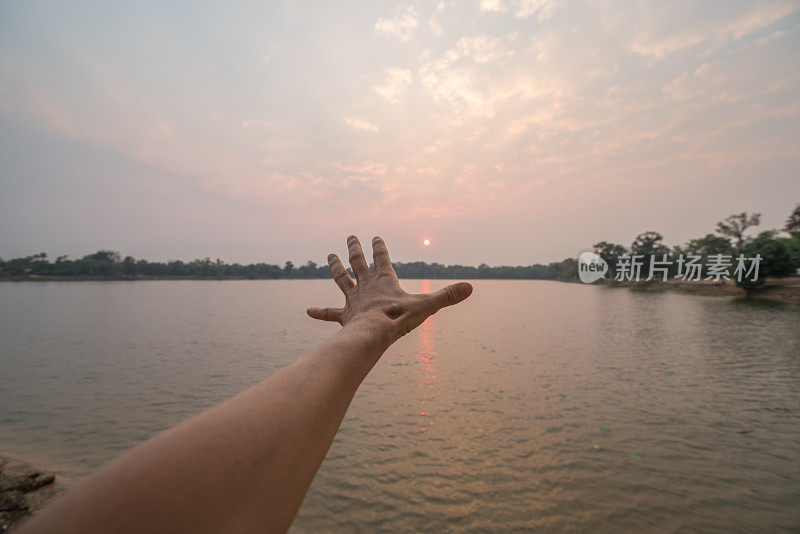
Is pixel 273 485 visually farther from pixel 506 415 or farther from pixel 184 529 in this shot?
pixel 506 415

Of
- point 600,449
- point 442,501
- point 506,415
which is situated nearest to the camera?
point 442,501

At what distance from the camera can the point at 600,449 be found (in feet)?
22.9

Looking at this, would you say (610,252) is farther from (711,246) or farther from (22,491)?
(22,491)

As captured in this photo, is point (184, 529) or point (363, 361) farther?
point (363, 361)

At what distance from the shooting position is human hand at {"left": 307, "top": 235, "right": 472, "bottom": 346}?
2.12m

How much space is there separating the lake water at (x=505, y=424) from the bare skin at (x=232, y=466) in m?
4.75

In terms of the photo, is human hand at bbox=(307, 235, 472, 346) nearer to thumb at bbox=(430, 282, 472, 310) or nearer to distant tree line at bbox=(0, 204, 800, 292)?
thumb at bbox=(430, 282, 472, 310)

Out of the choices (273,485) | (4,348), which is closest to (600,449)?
(273,485)

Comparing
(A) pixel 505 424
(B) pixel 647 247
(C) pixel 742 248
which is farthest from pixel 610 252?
(A) pixel 505 424

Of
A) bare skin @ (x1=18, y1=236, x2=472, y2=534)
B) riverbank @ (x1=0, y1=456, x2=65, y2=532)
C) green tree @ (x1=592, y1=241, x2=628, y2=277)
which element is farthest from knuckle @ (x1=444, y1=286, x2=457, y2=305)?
green tree @ (x1=592, y1=241, x2=628, y2=277)

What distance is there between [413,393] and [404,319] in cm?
950

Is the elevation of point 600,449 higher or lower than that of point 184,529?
lower

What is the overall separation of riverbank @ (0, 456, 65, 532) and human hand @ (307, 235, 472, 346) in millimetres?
5891

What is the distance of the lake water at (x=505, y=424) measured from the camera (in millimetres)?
5215
